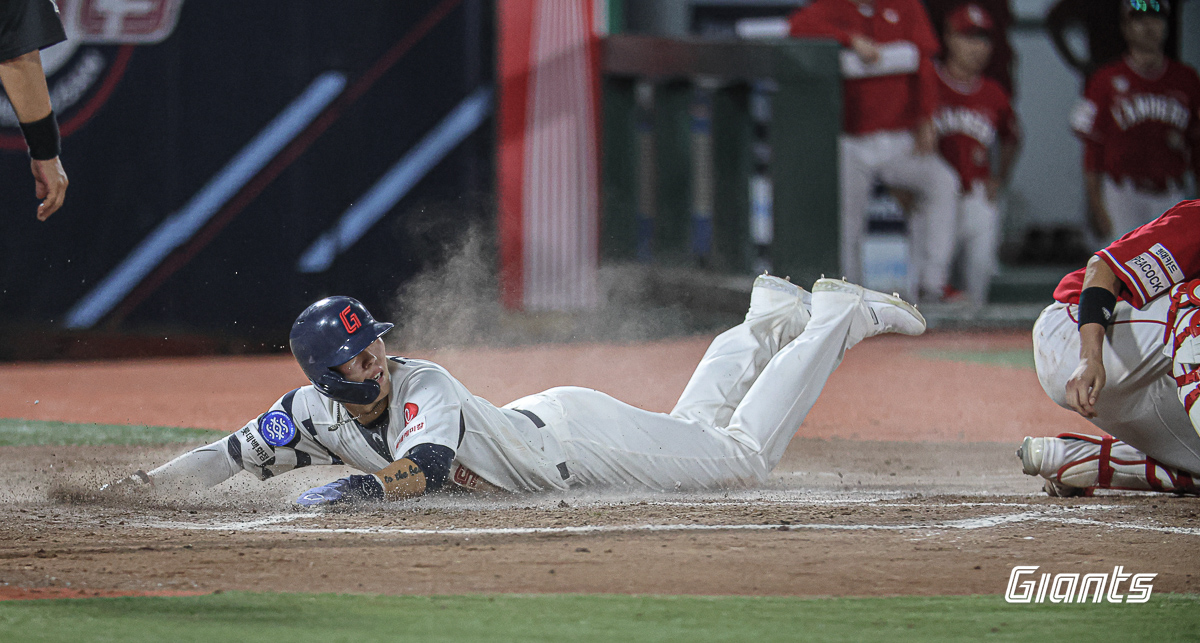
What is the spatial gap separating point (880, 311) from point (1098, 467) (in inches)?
37.0

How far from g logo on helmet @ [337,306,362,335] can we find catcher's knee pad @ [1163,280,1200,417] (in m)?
2.46

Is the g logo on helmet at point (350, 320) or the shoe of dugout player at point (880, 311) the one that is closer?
the g logo on helmet at point (350, 320)

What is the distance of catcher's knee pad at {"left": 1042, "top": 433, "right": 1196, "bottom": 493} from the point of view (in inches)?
169

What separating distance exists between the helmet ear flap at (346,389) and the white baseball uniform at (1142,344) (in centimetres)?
224

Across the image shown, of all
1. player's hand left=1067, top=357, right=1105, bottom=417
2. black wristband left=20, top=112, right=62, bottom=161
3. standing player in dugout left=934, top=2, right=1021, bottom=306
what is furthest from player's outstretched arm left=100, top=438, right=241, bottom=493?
standing player in dugout left=934, top=2, right=1021, bottom=306

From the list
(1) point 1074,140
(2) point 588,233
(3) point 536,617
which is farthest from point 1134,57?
(3) point 536,617

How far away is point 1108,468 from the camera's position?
4.30m

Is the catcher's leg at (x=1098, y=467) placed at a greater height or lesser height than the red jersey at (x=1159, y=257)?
lesser

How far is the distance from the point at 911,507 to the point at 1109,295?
915mm

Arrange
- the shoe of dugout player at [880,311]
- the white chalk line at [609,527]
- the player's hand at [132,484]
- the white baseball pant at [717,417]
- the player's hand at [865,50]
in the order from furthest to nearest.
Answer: the player's hand at [865,50], the shoe of dugout player at [880,311], the white baseball pant at [717,417], the player's hand at [132,484], the white chalk line at [609,527]

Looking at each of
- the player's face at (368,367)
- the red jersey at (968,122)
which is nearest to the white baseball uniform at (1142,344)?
the player's face at (368,367)

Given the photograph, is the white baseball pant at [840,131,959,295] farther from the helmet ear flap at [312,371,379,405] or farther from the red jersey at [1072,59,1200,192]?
the helmet ear flap at [312,371,379,405]

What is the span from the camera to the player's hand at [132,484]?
4.11 m

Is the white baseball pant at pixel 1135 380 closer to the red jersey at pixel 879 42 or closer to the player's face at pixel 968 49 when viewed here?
the red jersey at pixel 879 42
